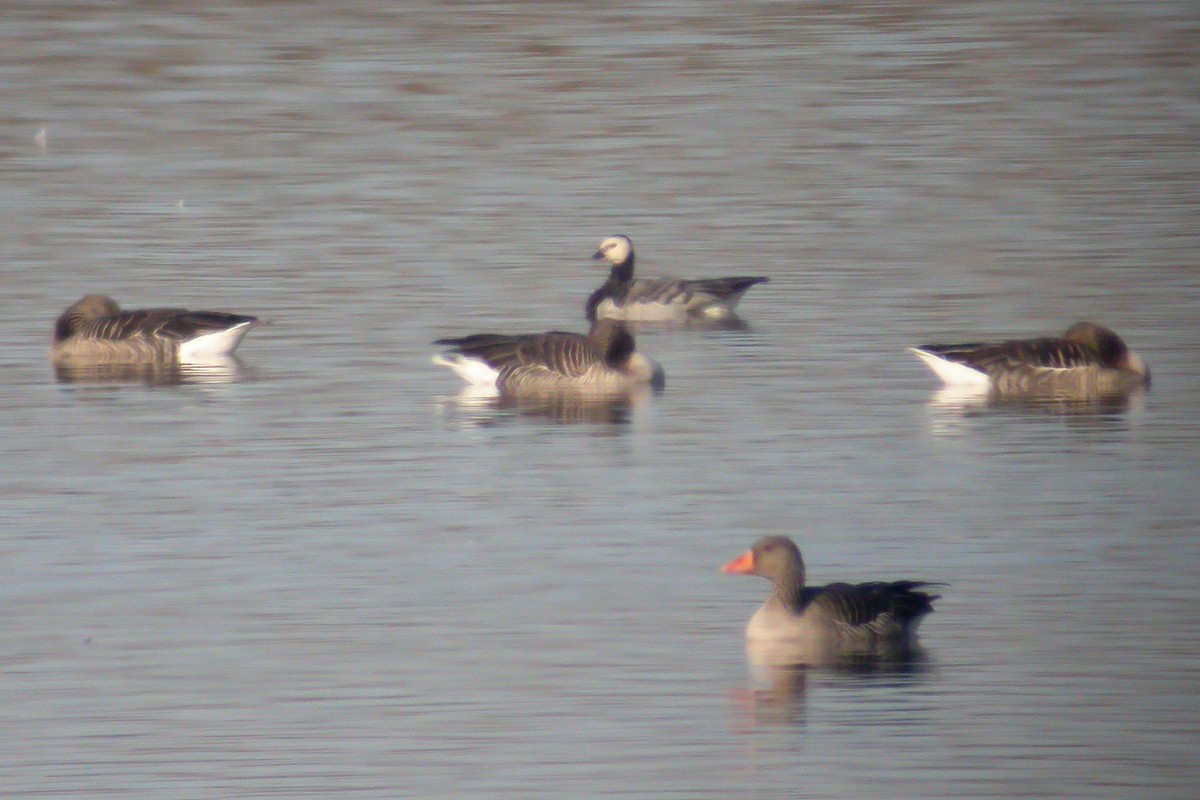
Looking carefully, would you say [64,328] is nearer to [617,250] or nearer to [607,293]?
[607,293]

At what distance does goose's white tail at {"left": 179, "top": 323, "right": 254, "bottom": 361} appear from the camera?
16.8 meters

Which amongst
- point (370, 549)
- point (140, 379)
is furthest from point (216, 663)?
point (140, 379)

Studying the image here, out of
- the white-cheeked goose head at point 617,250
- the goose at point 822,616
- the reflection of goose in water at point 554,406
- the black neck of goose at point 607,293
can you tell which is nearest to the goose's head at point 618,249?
the white-cheeked goose head at point 617,250

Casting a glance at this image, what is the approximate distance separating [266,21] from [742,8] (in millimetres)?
8323

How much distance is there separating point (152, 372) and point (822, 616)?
863 centimetres

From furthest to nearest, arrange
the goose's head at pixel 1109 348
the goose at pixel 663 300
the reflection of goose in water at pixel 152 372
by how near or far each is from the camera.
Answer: the goose at pixel 663 300 < the reflection of goose in water at pixel 152 372 < the goose's head at pixel 1109 348

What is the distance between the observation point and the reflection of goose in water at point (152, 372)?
16.4 m

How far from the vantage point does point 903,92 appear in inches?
1176

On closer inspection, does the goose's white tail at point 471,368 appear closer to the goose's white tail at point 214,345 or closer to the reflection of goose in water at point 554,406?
the reflection of goose in water at point 554,406

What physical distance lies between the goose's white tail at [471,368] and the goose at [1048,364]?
2.98 m

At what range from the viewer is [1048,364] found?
15359mm

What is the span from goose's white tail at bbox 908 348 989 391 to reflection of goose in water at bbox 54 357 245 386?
4.93 meters

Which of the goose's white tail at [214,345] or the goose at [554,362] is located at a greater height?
the goose's white tail at [214,345]

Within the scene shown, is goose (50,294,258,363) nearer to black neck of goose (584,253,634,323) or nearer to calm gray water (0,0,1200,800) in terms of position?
calm gray water (0,0,1200,800)
